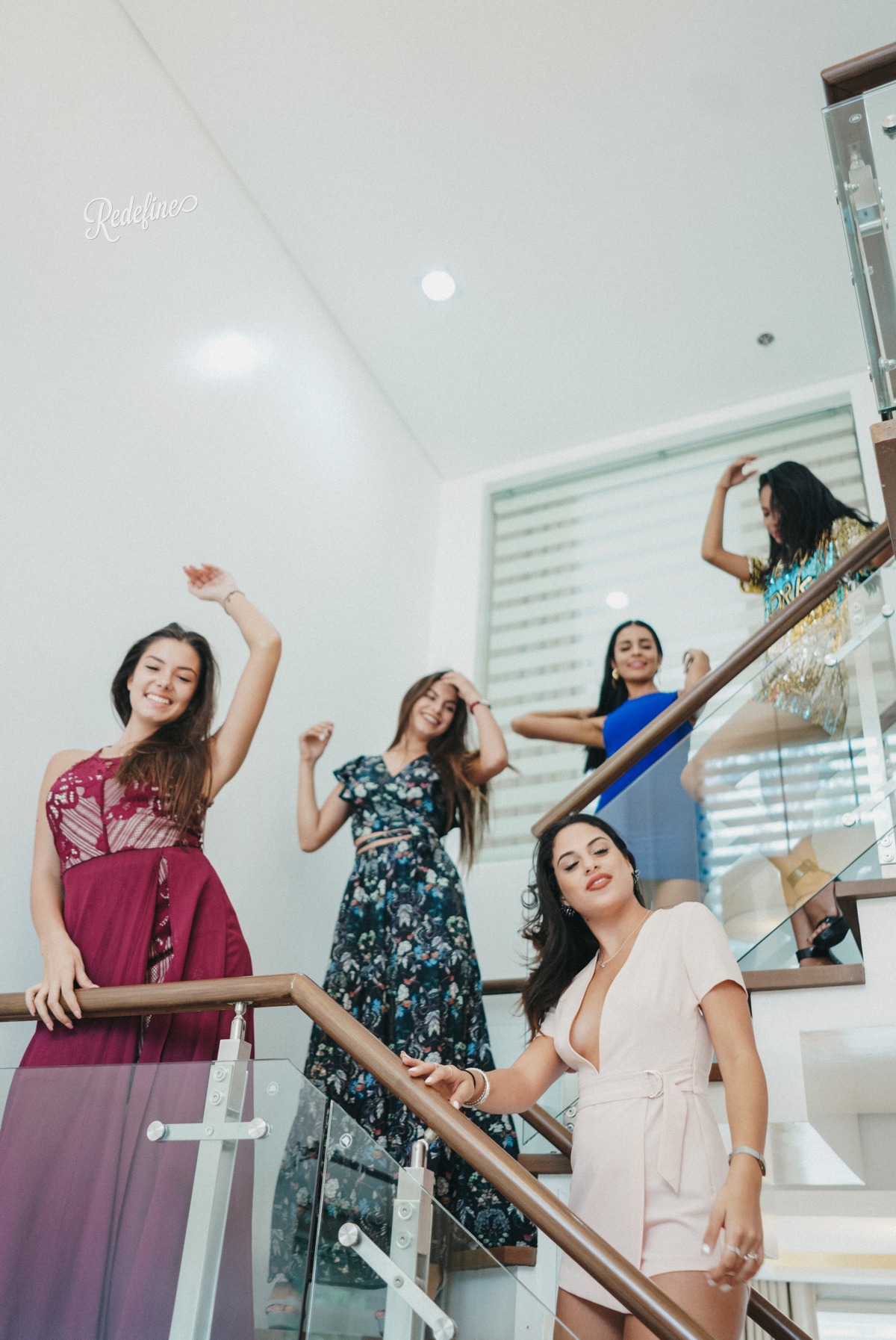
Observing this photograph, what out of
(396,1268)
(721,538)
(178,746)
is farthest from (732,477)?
(396,1268)

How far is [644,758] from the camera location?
3.60 m

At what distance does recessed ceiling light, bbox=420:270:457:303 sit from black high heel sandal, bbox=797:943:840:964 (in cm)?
345

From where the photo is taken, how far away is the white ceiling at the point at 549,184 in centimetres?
428

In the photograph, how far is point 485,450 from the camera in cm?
622

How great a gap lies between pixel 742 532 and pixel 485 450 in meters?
1.47

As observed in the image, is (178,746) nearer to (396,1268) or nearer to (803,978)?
(396,1268)

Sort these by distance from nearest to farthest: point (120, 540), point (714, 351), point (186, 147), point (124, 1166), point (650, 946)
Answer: point (124, 1166), point (650, 946), point (120, 540), point (186, 147), point (714, 351)

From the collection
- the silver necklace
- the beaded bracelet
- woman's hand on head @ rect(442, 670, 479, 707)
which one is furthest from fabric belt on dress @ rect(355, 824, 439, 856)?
the beaded bracelet

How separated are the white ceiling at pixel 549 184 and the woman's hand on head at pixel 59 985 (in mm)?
3416

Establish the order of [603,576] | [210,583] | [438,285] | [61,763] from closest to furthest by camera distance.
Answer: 1. [61,763]
2. [210,583]
3. [438,285]
4. [603,576]

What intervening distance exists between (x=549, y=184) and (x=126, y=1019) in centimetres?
376

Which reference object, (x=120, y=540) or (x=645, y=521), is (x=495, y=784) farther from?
(x=120, y=540)

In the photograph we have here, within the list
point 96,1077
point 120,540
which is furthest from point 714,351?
point 96,1077

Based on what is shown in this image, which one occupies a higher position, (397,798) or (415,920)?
(397,798)
